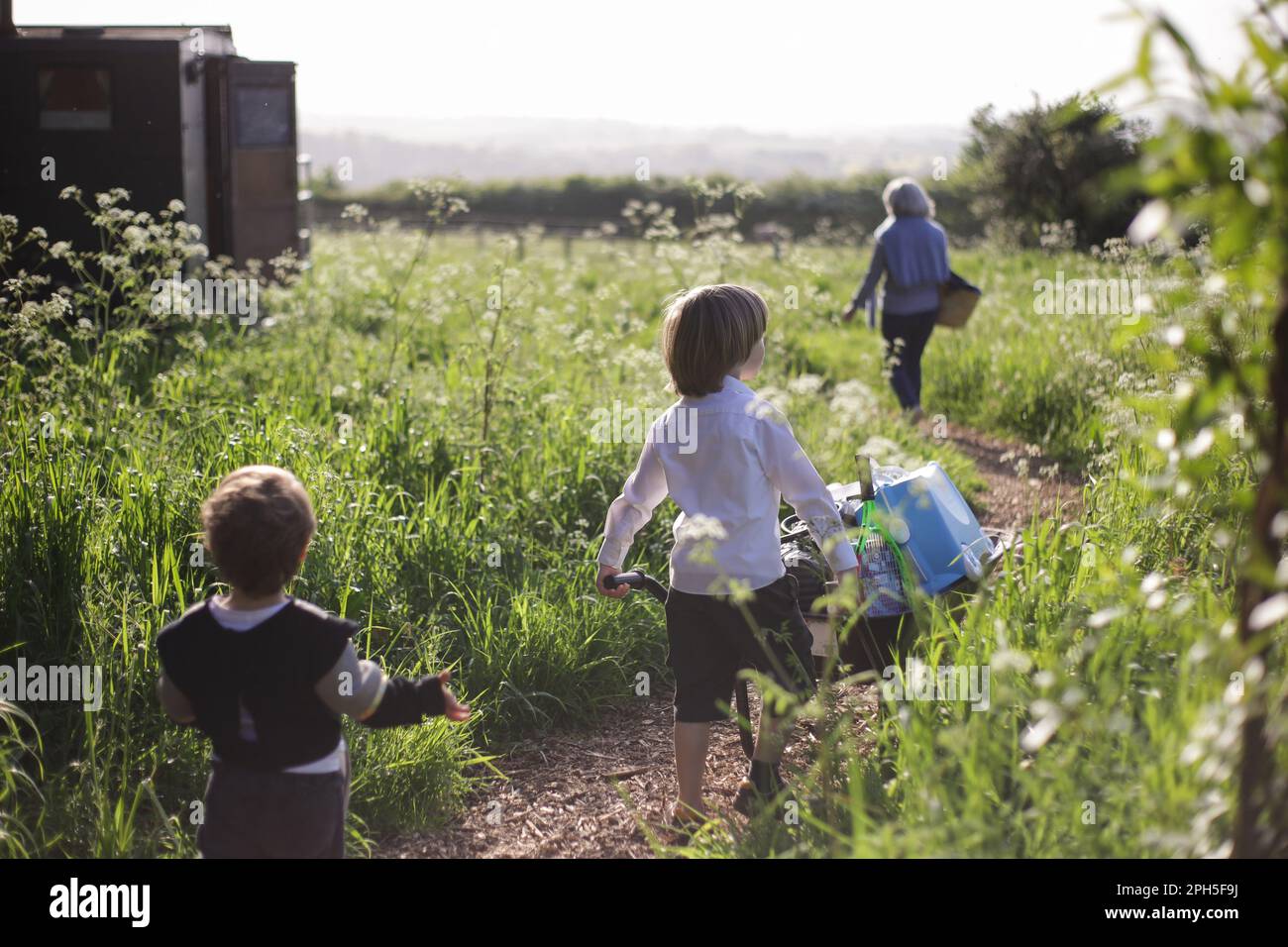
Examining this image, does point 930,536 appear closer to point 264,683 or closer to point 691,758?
point 691,758

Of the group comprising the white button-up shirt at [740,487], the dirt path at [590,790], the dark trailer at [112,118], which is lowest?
the dirt path at [590,790]

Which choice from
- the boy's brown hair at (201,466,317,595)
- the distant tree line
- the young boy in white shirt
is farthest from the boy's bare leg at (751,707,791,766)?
the distant tree line

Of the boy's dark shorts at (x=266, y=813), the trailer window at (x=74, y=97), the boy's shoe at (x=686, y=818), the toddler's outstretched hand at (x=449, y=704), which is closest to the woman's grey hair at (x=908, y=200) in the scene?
the boy's shoe at (x=686, y=818)

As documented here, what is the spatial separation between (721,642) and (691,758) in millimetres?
345

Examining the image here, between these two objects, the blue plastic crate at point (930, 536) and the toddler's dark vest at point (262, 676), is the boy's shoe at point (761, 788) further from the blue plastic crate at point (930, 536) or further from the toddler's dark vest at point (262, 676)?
the toddler's dark vest at point (262, 676)

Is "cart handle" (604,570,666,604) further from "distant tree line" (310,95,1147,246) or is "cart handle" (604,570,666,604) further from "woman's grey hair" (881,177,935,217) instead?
"woman's grey hair" (881,177,935,217)

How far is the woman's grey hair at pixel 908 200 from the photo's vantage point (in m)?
8.11

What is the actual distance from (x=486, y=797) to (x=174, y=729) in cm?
96

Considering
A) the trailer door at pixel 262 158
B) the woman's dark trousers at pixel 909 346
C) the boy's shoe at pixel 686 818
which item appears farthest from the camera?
the trailer door at pixel 262 158

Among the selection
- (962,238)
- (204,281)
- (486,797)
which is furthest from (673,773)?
(962,238)

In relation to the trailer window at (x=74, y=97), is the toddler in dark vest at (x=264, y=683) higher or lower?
lower

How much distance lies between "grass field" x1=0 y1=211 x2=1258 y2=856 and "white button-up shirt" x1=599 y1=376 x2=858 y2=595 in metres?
0.42

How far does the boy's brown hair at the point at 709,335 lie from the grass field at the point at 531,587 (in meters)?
0.57

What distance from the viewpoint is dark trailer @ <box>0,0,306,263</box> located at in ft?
28.0
